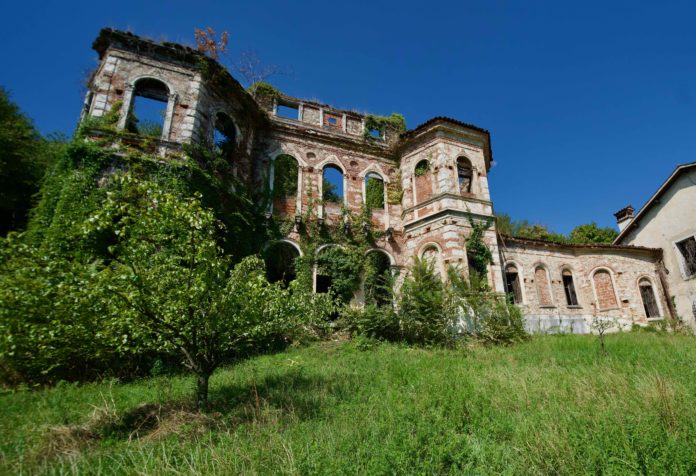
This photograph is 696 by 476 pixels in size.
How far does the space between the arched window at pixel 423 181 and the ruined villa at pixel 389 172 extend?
0.20 ft

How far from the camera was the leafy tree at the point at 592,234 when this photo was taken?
33781 millimetres

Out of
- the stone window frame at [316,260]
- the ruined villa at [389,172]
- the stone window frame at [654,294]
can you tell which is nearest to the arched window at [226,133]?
the ruined villa at [389,172]

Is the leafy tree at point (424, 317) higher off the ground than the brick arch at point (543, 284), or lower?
lower

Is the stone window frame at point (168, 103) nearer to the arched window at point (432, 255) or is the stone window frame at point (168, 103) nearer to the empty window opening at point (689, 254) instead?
the arched window at point (432, 255)

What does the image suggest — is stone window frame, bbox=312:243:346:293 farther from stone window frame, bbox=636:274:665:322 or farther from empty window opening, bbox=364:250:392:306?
stone window frame, bbox=636:274:665:322

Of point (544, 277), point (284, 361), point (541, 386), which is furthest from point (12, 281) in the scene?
point (544, 277)

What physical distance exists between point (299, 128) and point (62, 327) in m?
14.4

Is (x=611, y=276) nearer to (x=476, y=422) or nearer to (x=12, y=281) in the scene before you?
(x=476, y=422)

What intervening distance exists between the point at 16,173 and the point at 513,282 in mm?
23953

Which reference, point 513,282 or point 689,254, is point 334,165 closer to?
point 513,282

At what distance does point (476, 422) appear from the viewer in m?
4.65

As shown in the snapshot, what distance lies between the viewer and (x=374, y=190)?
18.0 m

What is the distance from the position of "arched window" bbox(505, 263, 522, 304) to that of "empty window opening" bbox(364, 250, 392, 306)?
622 centimetres

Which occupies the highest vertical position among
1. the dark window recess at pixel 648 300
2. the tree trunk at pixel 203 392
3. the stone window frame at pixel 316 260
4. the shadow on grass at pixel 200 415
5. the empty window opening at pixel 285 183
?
the empty window opening at pixel 285 183
